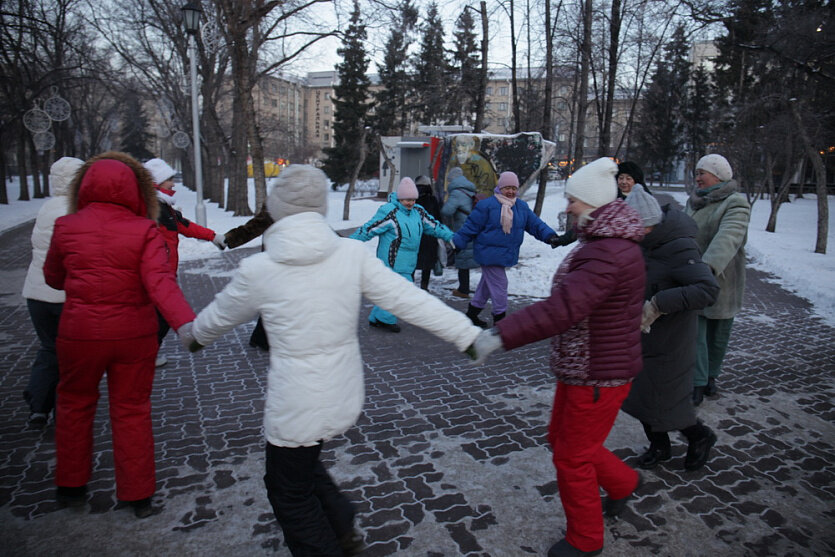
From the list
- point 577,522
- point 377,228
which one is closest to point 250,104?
point 377,228

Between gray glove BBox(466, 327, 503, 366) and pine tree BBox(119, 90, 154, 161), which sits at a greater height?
pine tree BBox(119, 90, 154, 161)

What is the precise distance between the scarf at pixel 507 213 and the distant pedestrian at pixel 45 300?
4.31 meters

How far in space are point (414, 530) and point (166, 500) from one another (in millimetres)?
1466

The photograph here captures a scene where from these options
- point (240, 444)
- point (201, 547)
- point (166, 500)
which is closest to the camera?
point (201, 547)

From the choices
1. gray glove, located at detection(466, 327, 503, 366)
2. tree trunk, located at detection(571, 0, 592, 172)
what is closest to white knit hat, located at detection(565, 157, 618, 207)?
gray glove, located at detection(466, 327, 503, 366)

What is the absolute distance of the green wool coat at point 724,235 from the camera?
4.21 meters

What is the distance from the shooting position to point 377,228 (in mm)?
6812

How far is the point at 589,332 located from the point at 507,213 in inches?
165

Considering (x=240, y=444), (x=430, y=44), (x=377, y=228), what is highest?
(x=430, y=44)

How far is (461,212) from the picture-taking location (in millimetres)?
9570

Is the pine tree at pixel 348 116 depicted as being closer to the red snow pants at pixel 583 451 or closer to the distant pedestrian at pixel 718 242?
the distant pedestrian at pixel 718 242

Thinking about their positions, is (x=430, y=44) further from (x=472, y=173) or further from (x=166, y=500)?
(x=166, y=500)

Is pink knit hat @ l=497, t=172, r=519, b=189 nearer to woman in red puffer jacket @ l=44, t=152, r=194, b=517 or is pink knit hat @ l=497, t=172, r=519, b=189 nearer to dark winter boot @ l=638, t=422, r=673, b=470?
dark winter boot @ l=638, t=422, r=673, b=470

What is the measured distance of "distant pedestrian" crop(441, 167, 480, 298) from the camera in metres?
9.30
